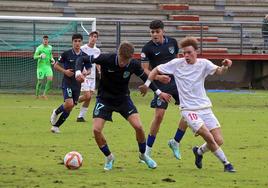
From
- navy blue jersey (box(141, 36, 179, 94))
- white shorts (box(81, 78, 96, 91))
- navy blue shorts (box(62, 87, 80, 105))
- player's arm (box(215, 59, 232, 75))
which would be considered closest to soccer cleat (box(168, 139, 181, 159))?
navy blue jersey (box(141, 36, 179, 94))

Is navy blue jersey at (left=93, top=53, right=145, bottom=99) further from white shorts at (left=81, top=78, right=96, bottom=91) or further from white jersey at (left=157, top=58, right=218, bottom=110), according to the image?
white shorts at (left=81, top=78, right=96, bottom=91)

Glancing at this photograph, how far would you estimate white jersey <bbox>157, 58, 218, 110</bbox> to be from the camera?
11.3 metres

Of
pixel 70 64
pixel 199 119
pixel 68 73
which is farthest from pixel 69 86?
pixel 199 119

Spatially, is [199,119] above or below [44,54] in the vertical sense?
above

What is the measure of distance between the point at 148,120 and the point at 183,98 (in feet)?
28.5

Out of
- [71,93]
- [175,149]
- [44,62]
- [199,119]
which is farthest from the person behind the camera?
[44,62]

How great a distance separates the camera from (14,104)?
80.4 ft

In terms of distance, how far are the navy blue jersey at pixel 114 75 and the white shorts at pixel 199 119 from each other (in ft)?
3.27

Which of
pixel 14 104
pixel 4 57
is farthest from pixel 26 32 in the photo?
pixel 14 104

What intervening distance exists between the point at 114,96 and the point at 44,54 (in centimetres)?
1700

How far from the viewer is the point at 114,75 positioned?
11453 millimetres

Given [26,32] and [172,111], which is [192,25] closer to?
[26,32]

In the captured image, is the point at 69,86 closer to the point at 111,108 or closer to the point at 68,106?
the point at 68,106

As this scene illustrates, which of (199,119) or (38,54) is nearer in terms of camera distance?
(199,119)
